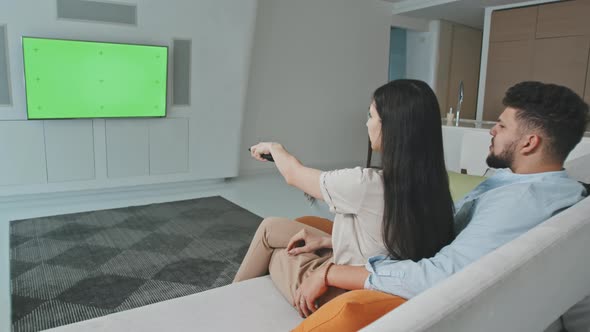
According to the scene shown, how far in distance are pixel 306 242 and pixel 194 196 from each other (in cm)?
330

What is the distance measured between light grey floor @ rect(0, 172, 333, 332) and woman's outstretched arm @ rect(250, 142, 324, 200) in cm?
254

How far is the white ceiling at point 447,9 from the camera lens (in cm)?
646

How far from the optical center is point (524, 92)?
4.34 feet

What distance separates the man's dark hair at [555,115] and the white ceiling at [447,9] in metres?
5.71

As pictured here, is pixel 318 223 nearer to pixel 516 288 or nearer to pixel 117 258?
pixel 516 288

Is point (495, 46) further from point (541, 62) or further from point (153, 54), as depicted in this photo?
point (153, 54)

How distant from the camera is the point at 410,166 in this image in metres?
1.20

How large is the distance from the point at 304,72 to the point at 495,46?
3044mm

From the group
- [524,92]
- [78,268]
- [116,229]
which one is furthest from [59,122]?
[524,92]

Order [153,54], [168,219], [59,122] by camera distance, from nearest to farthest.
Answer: [168,219] → [59,122] → [153,54]

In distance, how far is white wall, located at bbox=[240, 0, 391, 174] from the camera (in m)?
6.00

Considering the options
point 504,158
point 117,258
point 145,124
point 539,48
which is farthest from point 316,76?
point 504,158

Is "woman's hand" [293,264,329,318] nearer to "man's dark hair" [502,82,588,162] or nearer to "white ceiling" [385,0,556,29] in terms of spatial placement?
"man's dark hair" [502,82,588,162]

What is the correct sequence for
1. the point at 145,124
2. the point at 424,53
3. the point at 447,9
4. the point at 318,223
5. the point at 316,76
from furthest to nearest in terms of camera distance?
the point at 424,53 → the point at 447,9 → the point at 316,76 → the point at 145,124 → the point at 318,223
